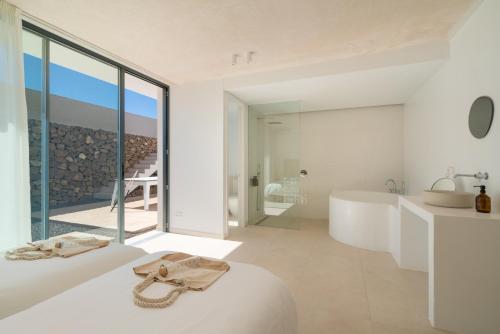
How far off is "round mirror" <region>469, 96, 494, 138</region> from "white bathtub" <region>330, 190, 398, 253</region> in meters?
1.27

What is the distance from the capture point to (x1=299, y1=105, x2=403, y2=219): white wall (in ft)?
13.8

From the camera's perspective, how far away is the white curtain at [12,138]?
1894 mm

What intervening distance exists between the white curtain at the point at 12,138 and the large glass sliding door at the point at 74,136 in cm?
28

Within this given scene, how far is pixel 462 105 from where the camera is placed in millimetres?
2189

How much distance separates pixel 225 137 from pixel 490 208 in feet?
9.70

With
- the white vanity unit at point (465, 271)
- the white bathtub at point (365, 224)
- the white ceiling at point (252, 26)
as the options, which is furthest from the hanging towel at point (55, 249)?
the white bathtub at point (365, 224)

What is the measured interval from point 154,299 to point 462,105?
2978mm

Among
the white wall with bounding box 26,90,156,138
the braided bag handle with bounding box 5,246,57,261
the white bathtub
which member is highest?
the white wall with bounding box 26,90,156,138

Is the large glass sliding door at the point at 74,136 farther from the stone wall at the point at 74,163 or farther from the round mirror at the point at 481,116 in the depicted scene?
the round mirror at the point at 481,116

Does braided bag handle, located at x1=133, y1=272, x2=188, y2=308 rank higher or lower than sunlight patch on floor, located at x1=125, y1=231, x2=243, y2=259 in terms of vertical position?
higher

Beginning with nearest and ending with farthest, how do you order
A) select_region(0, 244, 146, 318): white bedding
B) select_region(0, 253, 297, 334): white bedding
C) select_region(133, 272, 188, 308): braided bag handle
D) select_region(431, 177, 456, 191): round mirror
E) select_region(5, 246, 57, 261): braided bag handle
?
select_region(0, 253, 297, 334): white bedding
select_region(133, 272, 188, 308): braided bag handle
select_region(0, 244, 146, 318): white bedding
select_region(5, 246, 57, 261): braided bag handle
select_region(431, 177, 456, 191): round mirror

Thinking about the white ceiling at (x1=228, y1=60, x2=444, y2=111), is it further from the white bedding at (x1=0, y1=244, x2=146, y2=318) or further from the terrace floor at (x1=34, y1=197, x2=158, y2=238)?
the white bedding at (x1=0, y1=244, x2=146, y2=318)

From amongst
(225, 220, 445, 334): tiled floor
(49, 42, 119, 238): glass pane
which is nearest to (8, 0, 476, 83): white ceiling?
(49, 42, 119, 238): glass pane

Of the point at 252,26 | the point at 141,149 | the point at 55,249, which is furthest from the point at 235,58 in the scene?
the point at 141,149
